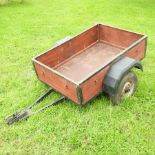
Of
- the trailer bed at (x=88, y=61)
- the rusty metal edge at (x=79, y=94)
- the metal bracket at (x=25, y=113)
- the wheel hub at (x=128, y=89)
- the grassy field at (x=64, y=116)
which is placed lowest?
the grassy field at (x=64, y=116)

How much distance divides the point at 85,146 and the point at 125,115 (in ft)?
2.98

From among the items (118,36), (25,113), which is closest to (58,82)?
(25,113)

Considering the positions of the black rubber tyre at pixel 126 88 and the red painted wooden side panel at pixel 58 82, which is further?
the black rubber tyre at pixel 126 88

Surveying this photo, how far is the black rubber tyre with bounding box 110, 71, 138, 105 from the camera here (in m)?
4.40

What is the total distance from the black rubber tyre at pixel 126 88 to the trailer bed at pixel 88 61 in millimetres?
619

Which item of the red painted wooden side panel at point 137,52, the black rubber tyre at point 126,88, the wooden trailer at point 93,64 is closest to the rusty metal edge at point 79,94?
the wooden trailer at point 93,64

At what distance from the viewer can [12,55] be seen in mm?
6539

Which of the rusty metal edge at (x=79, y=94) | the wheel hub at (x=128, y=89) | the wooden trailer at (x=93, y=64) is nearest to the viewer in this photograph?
the rusty metal edge at (x=79, y=94)

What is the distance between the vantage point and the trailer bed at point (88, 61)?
507 cm

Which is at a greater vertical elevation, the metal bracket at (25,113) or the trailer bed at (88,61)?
the trailer bed at (88,61)

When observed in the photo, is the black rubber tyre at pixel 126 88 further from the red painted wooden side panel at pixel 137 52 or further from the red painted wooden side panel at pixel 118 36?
the red painted wooden side panel at pixel 118 36

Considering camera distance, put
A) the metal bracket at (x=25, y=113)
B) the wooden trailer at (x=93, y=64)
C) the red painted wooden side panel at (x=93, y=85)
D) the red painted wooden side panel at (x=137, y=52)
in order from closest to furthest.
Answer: the red painted wooden side panel at (x=93, y=85) < the wooden trailer at (x=93, y=64) < the metal bracket at (x=25, y=113) < the red painted wooden side panel at (x=137, y=52)

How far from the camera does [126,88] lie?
15.1ft

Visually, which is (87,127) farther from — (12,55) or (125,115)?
(12,55)
